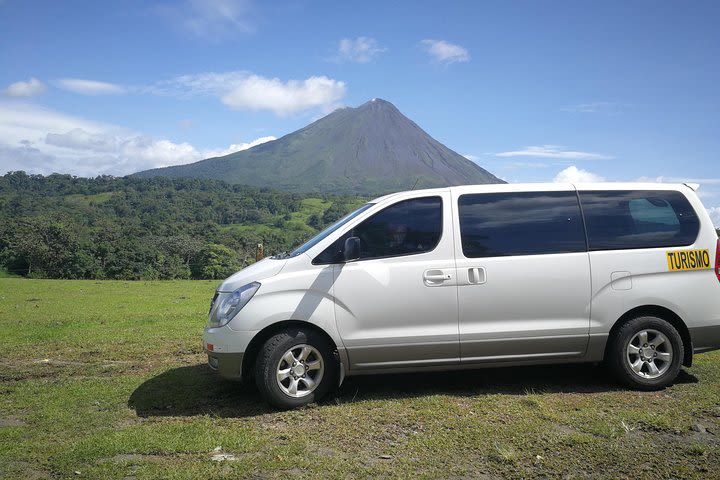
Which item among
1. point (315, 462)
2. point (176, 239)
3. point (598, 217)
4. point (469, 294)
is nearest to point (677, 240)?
point (598, 217)

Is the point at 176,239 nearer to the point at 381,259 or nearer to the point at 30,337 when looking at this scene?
the point at 30,337

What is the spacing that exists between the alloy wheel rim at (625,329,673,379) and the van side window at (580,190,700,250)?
2.97 ft

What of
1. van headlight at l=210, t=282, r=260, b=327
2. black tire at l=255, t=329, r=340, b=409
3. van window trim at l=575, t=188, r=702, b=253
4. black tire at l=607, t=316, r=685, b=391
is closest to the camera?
black tire at l=255, t=329, r=340, b=409

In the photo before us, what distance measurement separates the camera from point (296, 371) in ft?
17.3

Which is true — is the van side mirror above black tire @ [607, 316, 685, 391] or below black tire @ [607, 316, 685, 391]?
above

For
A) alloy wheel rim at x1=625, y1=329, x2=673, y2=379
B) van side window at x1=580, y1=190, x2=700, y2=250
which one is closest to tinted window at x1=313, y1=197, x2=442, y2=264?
van side window at x1=580, y1=190, x2=700, y2=250

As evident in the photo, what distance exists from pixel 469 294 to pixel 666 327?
202 centimetres

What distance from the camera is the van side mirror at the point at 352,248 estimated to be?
5.30 m

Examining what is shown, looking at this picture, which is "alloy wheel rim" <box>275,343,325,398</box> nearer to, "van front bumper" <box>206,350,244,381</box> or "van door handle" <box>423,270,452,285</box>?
"van front bumper" <box>206,350,244,381</box>

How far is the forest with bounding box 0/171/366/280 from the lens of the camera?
6078 centimetres

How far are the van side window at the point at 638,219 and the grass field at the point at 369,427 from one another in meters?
1.48

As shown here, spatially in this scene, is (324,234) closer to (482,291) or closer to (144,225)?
(482,291)

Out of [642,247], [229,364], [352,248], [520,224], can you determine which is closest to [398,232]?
[352,248]

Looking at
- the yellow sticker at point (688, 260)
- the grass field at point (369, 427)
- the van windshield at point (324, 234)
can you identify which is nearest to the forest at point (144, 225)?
the van windshield at point (324, 234)
